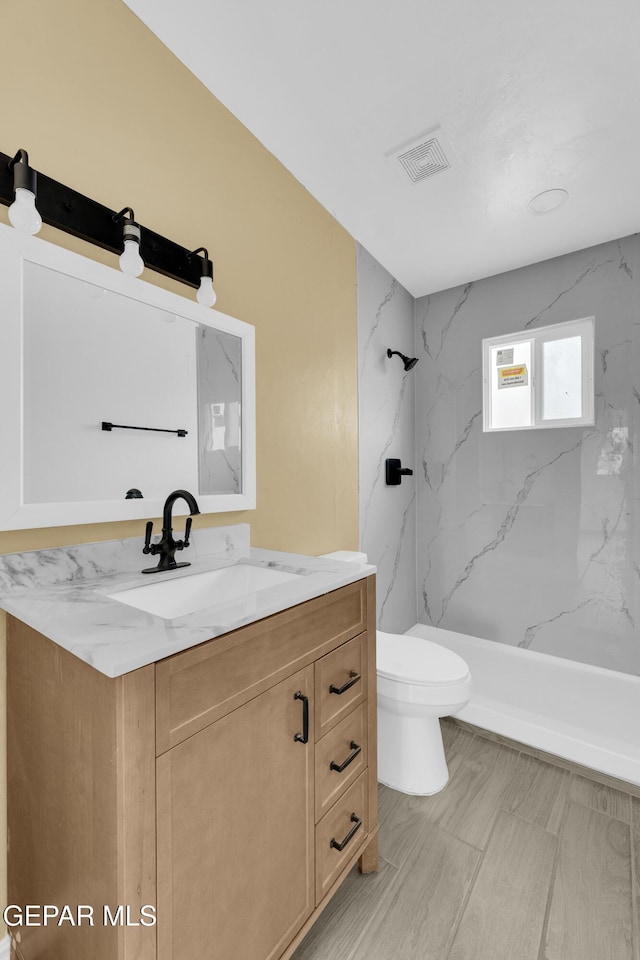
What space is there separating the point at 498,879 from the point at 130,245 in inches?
82.7

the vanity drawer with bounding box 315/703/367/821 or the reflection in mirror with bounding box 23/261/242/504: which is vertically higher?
the reflection in mirror with bounding box 23/261/242/504

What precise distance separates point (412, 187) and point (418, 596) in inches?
96.4

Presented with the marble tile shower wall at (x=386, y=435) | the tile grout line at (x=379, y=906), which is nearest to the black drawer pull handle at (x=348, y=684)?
the tile grout line at (x=379, y=906)

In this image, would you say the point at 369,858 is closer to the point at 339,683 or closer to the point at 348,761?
the point at 348,761

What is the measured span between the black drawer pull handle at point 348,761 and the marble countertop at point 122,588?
Answer: 1.51 feet

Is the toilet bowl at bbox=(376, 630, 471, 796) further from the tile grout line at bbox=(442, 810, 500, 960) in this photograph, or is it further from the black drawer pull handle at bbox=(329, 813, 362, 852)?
the black drawer pull handle at bbox=(329, 813, 362, 852)

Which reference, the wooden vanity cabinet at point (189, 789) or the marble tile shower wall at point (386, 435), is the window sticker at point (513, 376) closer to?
the marble tile shower wall at point (386, 435)

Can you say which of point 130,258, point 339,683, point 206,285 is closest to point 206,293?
point 206,285

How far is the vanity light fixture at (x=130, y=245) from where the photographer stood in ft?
3.69

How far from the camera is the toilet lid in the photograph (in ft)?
5.12

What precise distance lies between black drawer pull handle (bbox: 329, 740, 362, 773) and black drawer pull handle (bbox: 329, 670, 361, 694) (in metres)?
0.17

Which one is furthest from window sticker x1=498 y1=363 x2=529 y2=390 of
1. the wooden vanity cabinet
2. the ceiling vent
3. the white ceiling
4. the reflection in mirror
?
the wooden vanity cabinet

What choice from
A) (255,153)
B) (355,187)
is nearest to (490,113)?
(355,187)

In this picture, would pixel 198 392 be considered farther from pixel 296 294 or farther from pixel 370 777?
pixel 370 777
